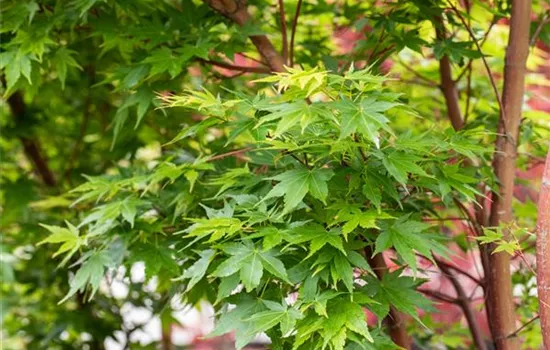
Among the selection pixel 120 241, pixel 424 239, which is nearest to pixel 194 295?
pixel 120 241

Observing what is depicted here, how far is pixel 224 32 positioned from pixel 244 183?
0.43 meters

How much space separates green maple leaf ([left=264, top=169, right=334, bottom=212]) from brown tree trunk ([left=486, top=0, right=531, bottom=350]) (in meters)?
0.60

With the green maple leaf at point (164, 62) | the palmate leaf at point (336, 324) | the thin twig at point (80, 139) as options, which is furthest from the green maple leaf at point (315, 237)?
the thin twig at point (80, 139)

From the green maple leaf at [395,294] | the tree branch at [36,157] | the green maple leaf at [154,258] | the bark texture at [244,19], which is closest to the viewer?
the green maple leaf at [395,294]

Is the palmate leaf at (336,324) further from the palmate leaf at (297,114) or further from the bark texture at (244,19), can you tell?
the bark texture at (244,19)

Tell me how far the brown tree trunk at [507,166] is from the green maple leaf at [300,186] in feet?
1.95

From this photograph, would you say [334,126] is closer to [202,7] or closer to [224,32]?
[224,32]

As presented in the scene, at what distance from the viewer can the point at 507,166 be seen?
179 centimetres

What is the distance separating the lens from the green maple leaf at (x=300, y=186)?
1326mm

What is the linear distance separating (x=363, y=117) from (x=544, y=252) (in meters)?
0.43

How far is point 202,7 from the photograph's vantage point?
1872mm

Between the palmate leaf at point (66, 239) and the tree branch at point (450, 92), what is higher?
the tree branch at point (450, 92)

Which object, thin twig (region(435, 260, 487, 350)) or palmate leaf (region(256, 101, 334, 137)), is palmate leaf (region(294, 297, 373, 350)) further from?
thin twig (region(435, 260, 487, 350))

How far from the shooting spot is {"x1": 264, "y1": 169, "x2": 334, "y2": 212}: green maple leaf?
1326 mm
